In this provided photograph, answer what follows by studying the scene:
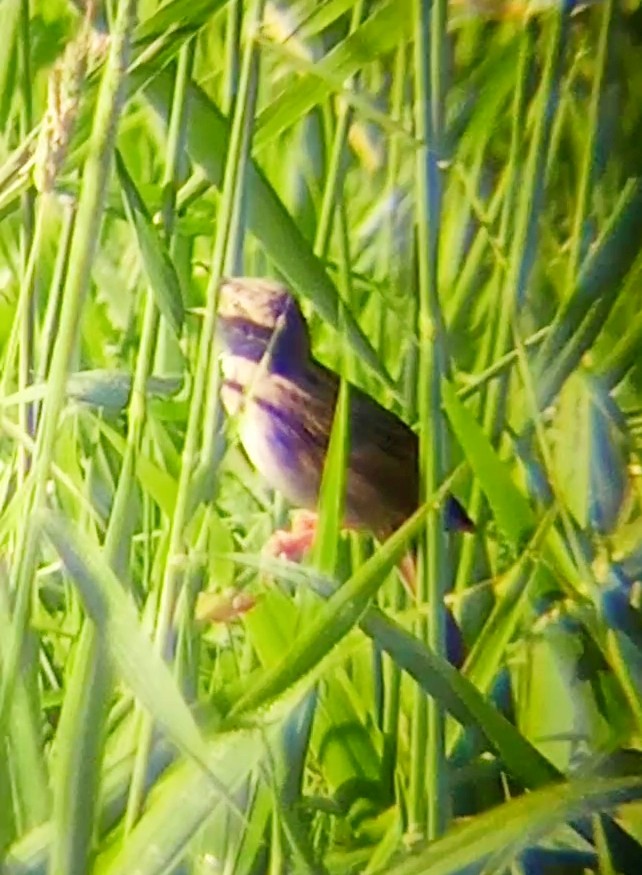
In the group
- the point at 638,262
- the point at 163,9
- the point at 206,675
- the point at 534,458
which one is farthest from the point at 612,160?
the point at 206,675

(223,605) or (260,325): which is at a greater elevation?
(260,325)

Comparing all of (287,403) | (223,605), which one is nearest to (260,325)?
(287,403)

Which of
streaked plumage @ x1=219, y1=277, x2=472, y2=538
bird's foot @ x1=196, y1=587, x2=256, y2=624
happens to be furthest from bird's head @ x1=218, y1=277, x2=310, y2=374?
bird's foot @ x1=196, y1=587, x2=256, y2=624

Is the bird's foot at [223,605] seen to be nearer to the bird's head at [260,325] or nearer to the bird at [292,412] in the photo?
the bird at [292,412]

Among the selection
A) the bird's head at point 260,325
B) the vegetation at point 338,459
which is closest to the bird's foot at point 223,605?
the vegetation at point 338,459

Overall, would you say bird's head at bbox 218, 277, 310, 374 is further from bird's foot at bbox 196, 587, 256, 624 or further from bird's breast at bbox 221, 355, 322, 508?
bird's foot at bbox 196, 587, 256, 624

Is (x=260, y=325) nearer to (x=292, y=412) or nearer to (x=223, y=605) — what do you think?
(x=292, y=412)

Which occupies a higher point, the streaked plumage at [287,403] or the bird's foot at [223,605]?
the streaked plumage at [287,403]

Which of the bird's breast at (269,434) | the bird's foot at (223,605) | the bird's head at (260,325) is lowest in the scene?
the bird's foot at (223,605)
